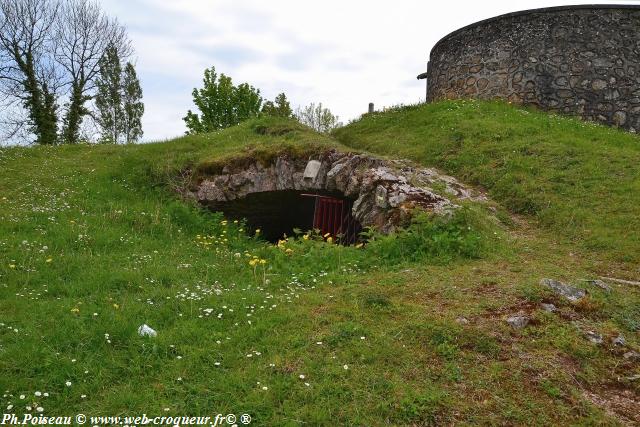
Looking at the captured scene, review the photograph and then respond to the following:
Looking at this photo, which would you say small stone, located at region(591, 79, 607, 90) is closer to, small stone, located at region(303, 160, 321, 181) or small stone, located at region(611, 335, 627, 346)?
small stone, located at region(303, 160, 321, 181)

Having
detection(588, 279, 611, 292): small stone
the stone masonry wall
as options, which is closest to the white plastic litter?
detection(588, 279, 611, 292): small stone

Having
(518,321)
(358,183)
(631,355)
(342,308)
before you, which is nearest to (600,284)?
(631,355)

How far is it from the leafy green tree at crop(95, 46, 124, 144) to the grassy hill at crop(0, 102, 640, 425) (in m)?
18.9

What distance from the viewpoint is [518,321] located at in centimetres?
417

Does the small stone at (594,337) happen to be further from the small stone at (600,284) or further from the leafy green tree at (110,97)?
the leafy green tree at (110,97)

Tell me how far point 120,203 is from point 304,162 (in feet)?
11.8

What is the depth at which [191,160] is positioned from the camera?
1056 centimetres

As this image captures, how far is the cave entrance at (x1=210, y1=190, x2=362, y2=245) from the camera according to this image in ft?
30.2

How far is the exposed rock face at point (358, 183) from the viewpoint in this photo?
7.29 m

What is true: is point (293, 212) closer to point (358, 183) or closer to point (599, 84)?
point (358, 183)

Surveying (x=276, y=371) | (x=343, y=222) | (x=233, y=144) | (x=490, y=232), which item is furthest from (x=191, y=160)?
(x=276, y=371)

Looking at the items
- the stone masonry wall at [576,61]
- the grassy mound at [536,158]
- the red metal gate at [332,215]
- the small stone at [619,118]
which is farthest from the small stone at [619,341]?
the small stone at [619,118]

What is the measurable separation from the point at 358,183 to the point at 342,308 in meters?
3.95

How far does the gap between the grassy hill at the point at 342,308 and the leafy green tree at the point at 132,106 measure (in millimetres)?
22590
